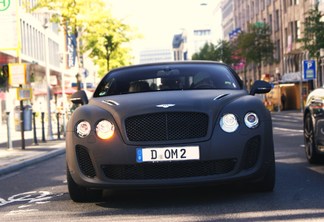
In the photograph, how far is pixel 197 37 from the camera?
183500mm

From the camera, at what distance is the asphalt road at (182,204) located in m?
5.57

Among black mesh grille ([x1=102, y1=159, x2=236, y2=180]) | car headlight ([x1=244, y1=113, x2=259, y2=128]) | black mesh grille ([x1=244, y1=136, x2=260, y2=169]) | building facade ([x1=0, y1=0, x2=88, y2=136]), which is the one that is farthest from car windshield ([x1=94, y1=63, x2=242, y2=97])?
building facade ([x1=0, y1=0, x2=88, y2=136])

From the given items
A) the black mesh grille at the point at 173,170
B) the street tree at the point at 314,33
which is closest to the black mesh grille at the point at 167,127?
the black mesh grille at the point at 173,170

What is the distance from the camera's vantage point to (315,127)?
30.2ft

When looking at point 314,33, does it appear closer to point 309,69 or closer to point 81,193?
point 309,69

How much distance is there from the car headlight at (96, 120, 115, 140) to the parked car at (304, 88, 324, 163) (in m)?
3.78

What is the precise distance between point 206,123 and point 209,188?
4.49 feet

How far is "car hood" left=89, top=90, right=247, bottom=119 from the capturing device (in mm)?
6086

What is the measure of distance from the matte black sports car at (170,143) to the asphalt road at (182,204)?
25 cm

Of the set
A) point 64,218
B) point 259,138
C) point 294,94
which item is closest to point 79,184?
point 64,218

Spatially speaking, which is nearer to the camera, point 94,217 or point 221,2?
point 94,217

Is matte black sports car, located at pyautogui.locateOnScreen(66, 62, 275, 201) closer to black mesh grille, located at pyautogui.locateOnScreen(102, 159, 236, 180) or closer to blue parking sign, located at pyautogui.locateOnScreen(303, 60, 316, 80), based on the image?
black mesh grille, located at pyautogui.locateOnScreen(102, 159, 236, 180)

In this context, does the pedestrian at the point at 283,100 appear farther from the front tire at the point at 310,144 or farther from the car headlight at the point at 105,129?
the car headlight at the point at 105,129

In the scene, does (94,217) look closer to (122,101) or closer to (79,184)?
(79,184)
